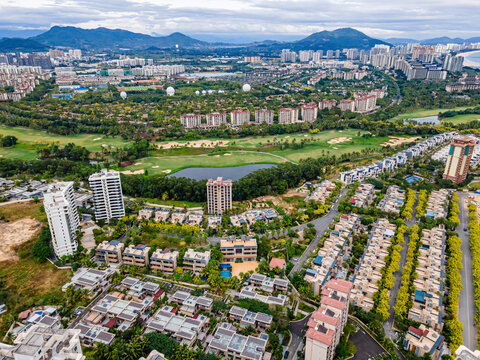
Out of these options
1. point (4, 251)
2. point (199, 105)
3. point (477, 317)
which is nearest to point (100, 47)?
point (199, 105)

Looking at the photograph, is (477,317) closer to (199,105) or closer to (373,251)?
(373,251)

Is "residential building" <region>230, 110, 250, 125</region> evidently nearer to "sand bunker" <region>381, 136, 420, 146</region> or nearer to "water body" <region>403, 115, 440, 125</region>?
"sand bunker" <region>381, 136, 420, 146</region>

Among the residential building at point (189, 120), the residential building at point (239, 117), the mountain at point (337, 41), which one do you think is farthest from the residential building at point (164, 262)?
the mountain at point (337, 41)

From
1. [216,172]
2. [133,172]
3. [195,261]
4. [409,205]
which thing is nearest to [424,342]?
[195,261]

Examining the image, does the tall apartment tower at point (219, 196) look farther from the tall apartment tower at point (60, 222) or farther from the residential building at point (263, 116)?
the residential building at point (263, 116)

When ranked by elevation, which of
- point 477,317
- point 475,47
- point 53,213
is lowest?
point 477,317

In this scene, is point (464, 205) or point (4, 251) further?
point (464, 205)

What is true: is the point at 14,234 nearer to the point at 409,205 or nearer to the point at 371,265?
the point at 371,265
